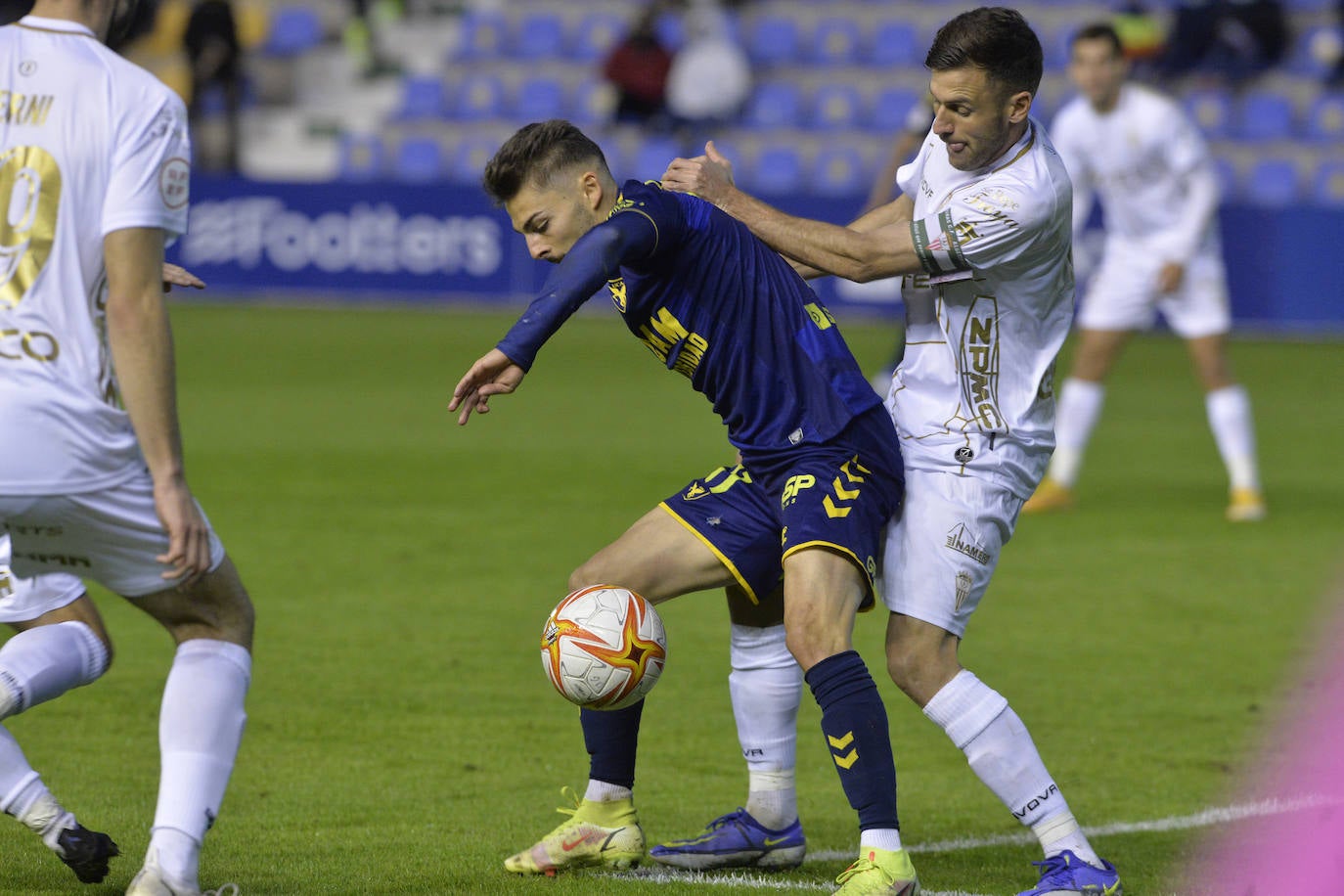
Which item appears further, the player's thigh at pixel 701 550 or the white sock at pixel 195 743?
the player's thigh at pixel 701 550

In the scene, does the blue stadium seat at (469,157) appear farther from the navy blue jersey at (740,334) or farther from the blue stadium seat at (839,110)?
the navy blue jersey at (740,334)

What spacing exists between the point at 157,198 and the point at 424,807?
2053 mm

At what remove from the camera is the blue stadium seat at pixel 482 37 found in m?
25.4

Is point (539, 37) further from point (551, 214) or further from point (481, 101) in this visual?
point (551, 214)

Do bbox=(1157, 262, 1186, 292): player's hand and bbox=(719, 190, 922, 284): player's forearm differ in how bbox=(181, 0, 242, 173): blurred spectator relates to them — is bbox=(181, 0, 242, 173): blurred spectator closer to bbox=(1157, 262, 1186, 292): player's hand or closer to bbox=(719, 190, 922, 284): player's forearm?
bbox=(1157, 262, 1186, 292): player's hand

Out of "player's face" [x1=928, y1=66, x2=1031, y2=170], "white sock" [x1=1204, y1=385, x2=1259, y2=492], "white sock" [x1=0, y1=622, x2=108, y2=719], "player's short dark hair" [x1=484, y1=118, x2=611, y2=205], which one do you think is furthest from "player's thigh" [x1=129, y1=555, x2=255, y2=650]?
"white sock" [x1=1204, y1=385, x2=1259, y2=492]

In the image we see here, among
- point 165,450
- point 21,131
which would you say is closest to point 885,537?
point 165,450

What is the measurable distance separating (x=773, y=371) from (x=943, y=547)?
59 cm

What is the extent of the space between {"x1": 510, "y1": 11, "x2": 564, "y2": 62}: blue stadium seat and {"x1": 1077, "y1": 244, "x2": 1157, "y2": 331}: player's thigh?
53.1 feet

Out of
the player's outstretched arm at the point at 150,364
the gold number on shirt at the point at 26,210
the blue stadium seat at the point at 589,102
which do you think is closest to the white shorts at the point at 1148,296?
the player's outstretched arm at the point at 150,364

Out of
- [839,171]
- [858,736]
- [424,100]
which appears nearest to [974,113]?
[858,736]

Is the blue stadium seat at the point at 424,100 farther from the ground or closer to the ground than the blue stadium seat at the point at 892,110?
closer to the ground

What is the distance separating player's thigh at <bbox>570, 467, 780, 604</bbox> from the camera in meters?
4.40

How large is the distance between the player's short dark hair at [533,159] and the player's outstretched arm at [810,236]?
235 mm
